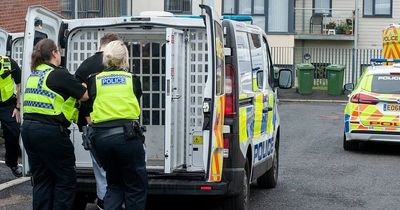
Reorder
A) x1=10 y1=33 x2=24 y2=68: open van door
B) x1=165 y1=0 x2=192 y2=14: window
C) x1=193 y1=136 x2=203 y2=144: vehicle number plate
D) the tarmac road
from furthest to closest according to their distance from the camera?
x1=165 y1=0 x2=192 y2=14: window
x1=10 y1=33 x2=24 y2=68: open van door
the tarmac road
x1=193 y1=136 x2=203 y2=144: vehicle number plate

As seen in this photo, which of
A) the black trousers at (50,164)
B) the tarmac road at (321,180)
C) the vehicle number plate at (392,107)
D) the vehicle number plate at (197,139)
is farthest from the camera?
the vehicle number plate at (392,107)

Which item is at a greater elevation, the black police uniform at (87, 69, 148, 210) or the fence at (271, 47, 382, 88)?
the fence at (271, 47, 382, 88)

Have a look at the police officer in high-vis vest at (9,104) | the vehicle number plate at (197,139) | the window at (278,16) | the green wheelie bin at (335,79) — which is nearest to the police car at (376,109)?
the police officer in high-vis vest at (9,104)

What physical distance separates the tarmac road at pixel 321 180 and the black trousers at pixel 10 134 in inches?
11.2

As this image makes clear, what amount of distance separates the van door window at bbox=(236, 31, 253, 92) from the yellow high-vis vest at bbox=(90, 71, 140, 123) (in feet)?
4.57

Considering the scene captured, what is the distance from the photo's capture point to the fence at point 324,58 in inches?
1335

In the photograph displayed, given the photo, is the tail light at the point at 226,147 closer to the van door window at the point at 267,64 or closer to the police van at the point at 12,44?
the van door window at the point at 267,64

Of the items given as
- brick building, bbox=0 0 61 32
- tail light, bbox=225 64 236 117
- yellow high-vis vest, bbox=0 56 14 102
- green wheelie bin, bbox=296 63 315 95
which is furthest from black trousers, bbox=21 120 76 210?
green wheelie bin, bbox=296 63 315 95

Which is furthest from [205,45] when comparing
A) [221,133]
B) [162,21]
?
[221,133]

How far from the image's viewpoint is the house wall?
35.3 m

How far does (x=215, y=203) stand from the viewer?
8.66 meters

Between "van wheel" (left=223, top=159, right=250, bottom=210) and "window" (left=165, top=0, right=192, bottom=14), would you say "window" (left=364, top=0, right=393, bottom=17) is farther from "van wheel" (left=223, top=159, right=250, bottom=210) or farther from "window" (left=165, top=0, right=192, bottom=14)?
"van wheel" (left=223, top=159, right=250, bottom=210)

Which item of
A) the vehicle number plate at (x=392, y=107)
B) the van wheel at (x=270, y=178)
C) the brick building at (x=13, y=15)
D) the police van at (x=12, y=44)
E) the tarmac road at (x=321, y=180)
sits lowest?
the tarmac road at (x=321, y=180)

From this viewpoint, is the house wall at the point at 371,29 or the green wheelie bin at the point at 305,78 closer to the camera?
the green wheelie bin at the point at 305,78
